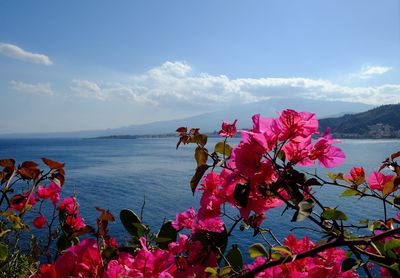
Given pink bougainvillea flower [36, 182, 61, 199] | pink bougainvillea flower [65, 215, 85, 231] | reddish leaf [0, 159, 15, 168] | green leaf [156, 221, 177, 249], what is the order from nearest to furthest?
green leaf [156, 221, 177, 249] < reddish leaf [0, 159, 15, 168] < pink bougainvillea flower [65, 215, 85, 231] < pink bougainvillea flower [36, 182, 61, 199]

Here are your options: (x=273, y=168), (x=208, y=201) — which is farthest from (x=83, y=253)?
(x=273, y=168)

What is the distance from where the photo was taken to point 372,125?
314ft

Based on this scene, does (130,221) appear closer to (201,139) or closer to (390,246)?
(201,139)

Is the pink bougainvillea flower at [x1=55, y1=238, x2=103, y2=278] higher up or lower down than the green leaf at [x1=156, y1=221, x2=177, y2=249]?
higher up

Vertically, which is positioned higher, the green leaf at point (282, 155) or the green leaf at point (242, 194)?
the green leaf at point (282, 155)

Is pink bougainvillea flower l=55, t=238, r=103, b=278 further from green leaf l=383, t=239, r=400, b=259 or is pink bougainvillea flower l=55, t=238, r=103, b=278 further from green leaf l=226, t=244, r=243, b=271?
green leaf l=383, t=239, r=400, b=259

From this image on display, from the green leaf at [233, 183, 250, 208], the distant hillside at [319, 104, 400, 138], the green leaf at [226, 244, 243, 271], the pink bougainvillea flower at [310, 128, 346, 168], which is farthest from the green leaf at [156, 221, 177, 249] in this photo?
the distant hillside at [319, 104, 400, 138]

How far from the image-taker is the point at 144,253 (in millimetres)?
736

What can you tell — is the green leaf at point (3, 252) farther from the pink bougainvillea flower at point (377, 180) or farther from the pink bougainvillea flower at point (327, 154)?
the pink bougainvillea flower at point (377, 180)

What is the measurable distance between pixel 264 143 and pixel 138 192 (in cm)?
2309

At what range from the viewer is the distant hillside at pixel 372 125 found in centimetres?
8826

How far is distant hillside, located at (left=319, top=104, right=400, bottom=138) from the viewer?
3475 inches

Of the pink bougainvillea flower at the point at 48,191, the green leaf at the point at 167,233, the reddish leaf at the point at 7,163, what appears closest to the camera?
the green leaf at the point at 167,233

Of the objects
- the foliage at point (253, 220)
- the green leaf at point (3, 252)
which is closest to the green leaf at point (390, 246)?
the foliage at point (253, 220)
